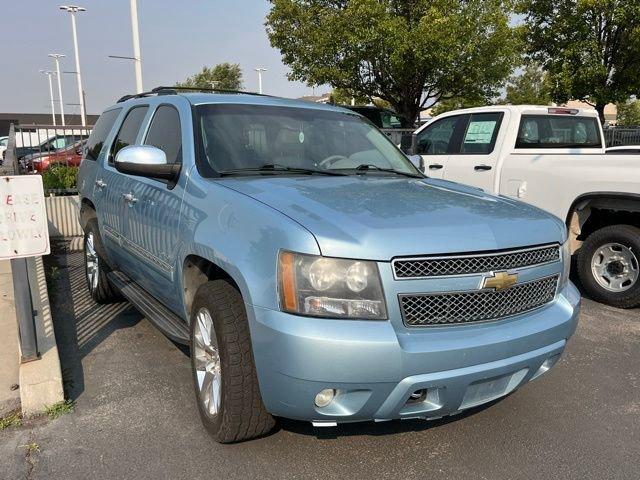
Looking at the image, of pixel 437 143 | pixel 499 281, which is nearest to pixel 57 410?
pixel 499 281

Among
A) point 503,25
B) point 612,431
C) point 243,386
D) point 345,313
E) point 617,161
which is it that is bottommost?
point 612,431

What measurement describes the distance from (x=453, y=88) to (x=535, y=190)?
14352 millimetres

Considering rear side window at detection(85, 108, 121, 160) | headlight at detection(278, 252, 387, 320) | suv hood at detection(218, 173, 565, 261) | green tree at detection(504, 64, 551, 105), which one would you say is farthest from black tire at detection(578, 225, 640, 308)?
green tree at detection(504, 64, 551, 105)

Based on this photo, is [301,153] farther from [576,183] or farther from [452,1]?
[452,1]

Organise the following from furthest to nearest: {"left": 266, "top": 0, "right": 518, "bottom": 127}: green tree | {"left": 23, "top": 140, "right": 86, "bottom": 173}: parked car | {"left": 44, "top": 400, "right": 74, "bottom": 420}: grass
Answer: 1. {"left": 266, "top": 0, "right": 518, "bottom": 127}: green tree
2. {"left": 23, "top": 140, "right": 86, "bottom": 173}: parked car
3. {"left": 44, "top": 400, "right": 74, "bottom": 420}: grass

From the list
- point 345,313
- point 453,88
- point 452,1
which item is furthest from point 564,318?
point 453,88

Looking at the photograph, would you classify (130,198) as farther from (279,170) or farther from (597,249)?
(597,249)

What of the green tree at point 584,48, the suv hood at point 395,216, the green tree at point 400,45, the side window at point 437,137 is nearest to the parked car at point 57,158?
the side window at point 437,137

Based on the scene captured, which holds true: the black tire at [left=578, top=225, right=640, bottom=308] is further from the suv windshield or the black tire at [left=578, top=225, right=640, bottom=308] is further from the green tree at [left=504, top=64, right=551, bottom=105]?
the green tree at [left=504, top=64, right=551, bottom=105]

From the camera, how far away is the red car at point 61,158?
8891 mm

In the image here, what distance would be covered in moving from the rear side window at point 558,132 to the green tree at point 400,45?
10053mm

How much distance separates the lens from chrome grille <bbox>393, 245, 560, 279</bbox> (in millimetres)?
2432

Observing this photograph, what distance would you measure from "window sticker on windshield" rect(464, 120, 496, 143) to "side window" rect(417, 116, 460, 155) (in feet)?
0.92

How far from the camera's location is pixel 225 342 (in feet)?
8.69
